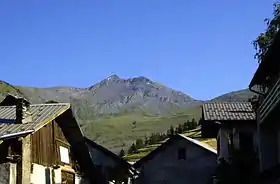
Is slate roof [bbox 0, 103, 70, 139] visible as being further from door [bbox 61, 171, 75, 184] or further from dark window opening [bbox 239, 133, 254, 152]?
dark window opening [bbox 239, 133, 254, 152]

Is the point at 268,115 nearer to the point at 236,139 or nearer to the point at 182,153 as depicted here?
the point at 236,139

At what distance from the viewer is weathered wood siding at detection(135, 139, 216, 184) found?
156 feet

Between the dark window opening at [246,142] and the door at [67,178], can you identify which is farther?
the dark window opening at [246,142]

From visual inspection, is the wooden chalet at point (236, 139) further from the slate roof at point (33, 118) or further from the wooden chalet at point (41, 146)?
the slate roof at point (33, 118)

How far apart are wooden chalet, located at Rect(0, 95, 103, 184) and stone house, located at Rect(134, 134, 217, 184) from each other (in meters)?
19.6

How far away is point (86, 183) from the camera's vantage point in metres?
28.9

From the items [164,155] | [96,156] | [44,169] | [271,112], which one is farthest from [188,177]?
[44,169]

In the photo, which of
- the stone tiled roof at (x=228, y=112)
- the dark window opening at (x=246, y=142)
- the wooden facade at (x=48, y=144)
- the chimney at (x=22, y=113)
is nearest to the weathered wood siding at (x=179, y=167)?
the stone tiled roof at (x=228, y=112)

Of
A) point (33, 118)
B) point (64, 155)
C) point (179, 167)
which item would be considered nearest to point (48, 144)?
point (33, 118)

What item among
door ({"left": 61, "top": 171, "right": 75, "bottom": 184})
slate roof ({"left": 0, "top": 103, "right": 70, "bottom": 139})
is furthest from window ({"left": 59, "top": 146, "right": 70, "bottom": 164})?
slate roof ({"left": 0, "top": 103, "right": 70, "bottom": 139})

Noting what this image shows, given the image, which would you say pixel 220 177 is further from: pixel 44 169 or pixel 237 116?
pixel 44 169

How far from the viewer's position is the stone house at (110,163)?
127 ft

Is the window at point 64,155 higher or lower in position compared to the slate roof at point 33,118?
lower

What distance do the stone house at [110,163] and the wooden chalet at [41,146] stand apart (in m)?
9.45
